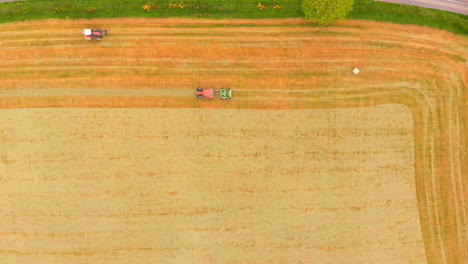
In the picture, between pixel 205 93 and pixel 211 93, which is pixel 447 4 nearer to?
pixel 211 93

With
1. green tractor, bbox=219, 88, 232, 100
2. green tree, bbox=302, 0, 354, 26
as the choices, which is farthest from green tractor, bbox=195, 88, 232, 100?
green tree, bbox=302, 0, 354, 26

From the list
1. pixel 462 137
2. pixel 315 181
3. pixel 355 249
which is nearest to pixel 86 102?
pixel 315 181

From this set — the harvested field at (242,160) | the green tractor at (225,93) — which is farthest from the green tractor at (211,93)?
the harvested field at (242,160)

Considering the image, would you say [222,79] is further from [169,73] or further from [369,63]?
[369,63]

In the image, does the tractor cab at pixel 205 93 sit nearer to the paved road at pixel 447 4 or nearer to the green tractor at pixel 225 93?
the green tractor at pixel 225 93

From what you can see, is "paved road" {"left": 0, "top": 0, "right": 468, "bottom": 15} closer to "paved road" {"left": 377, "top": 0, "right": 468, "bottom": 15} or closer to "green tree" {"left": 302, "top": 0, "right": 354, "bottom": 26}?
"paved road" {"left": 377, "top": 0, "right": 468, "bottom": 15}

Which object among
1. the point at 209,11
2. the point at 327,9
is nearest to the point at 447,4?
the point at 327,9
